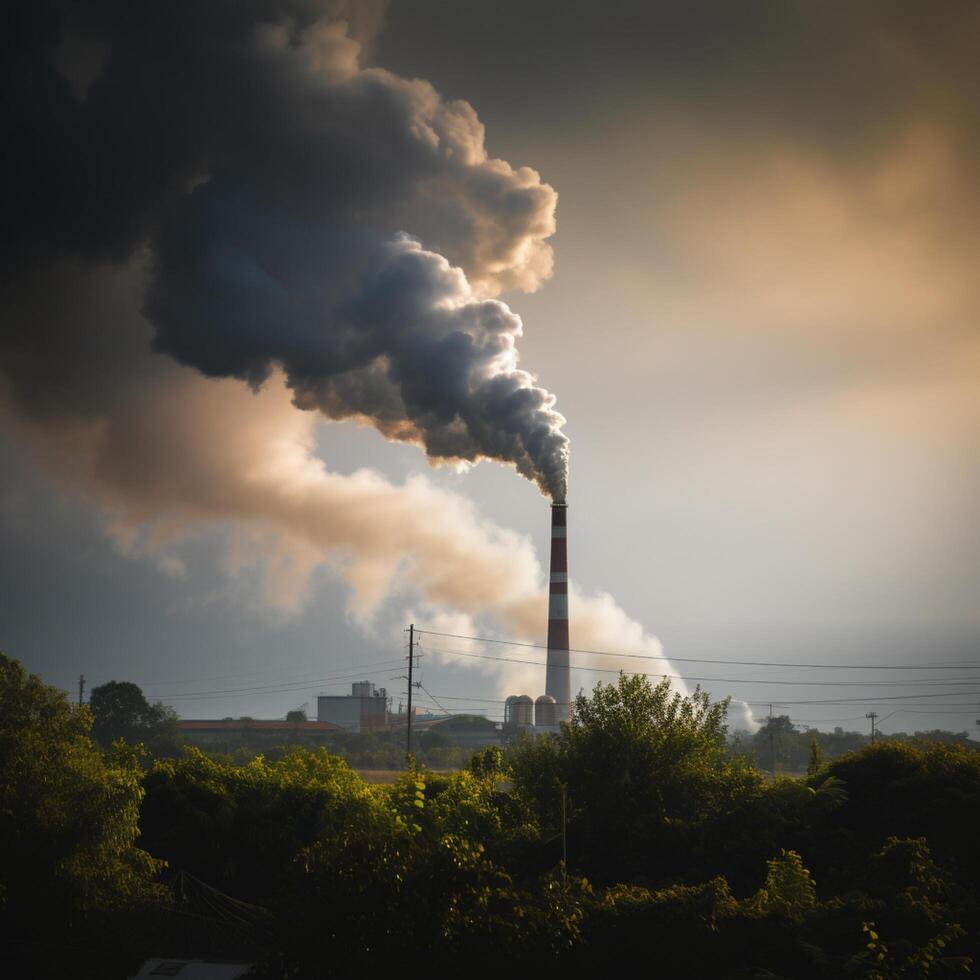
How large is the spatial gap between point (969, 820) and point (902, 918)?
8.23 meters

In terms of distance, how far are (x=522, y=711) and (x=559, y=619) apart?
41.5 meters

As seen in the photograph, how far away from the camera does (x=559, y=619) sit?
74.4m

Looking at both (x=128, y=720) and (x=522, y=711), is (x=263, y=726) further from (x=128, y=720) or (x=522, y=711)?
(x=522, y=711)

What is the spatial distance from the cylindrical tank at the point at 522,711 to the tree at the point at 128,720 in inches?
1757

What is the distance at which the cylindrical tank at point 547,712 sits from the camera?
3004 inches

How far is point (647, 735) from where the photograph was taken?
3092cm

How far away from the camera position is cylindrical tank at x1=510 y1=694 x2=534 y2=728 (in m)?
109

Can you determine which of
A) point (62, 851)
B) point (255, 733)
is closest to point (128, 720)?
point (255, 733)

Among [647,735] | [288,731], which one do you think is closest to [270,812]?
[647,735]

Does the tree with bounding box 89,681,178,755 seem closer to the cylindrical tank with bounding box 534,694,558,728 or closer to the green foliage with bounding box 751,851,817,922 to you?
the cylindrical tank with bounding box 534,694,558,728

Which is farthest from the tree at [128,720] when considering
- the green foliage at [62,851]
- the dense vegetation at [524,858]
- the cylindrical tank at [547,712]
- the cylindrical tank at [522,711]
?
the green foliage at [62,851]

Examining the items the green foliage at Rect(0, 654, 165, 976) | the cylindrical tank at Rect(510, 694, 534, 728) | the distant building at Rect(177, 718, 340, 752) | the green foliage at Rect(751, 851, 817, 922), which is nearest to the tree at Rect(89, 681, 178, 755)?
the distant building at Rect(177, 718, 340, 752)

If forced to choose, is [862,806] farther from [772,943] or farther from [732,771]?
[772,943]

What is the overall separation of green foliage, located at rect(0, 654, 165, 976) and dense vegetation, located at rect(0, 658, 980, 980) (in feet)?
0.19
